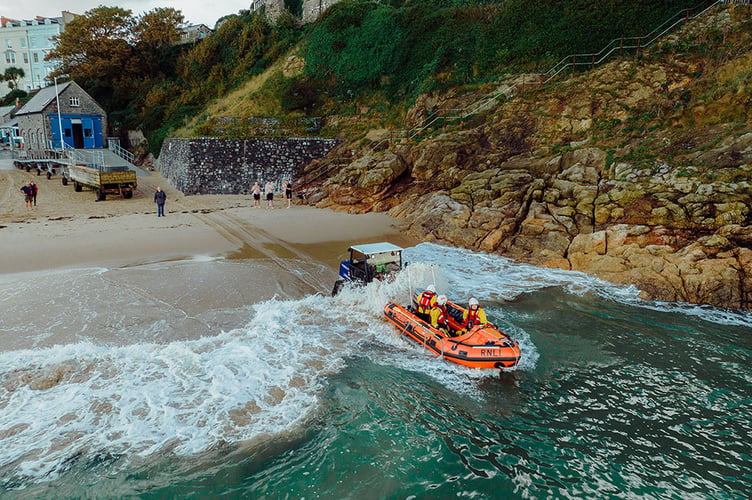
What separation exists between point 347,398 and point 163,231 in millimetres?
12305

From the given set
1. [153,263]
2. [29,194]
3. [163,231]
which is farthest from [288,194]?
[29,194]

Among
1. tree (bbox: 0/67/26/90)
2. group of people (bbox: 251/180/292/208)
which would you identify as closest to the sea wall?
group of people (bbox: 251/180/292/208)

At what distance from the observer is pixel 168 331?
1020 cm

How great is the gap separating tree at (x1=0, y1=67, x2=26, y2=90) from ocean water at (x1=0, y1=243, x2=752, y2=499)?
53.4m

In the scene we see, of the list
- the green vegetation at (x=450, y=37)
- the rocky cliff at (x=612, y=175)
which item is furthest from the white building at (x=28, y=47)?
the rocky cliff at (x=612, y=175)

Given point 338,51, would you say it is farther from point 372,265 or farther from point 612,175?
point 372,265

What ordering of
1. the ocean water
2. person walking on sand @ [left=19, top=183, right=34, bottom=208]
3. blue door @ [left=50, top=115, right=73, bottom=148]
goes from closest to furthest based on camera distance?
the ocean water < person walking on sand @ [left=19, top=183, right=34, bottom=208] < blue door @ [left=50, top=115, right=73, bottom=148]

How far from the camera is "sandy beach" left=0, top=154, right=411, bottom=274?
14.8 m

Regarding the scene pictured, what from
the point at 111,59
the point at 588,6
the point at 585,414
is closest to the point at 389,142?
the point at 588,6

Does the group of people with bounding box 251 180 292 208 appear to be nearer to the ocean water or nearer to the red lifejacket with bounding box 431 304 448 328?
the ocean water

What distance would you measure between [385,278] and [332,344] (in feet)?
8.16

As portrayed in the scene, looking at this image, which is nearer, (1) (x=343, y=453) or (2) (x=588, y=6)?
(1) (x=343, y=453)

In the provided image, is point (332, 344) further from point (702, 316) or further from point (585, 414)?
point (702, 316)

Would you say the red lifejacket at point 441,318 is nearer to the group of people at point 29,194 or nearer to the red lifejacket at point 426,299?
the red lifejacket at point 426,299
